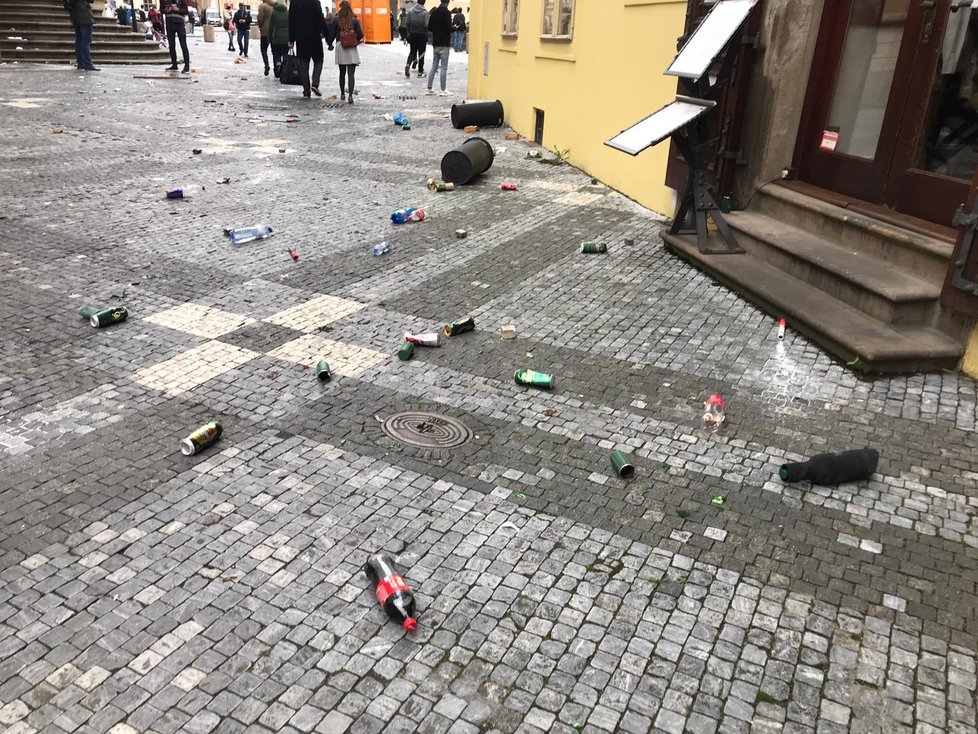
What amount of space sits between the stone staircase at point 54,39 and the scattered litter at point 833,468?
88.9 ft

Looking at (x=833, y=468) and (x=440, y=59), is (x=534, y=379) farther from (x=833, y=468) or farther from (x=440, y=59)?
(x=440, y=59)

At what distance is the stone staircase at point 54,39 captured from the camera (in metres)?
24.4

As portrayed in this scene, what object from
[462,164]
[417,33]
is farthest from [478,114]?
[417,33]

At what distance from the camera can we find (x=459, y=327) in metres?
5.52

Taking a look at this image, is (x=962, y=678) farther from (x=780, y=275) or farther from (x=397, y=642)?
(x=780, y=275)

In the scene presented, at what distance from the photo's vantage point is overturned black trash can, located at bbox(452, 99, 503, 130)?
48.8 ft

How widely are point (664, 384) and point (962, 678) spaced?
2.43 m

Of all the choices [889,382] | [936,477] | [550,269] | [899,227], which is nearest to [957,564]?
[936,477]

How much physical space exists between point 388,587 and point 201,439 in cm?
157

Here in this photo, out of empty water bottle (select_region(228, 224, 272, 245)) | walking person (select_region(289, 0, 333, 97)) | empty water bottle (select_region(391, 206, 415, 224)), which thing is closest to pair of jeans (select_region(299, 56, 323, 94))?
walking person (select_region(289, 0, 333, 97))

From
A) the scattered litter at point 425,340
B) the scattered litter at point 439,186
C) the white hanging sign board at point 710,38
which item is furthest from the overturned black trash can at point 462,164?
the scattered litter at point 425,340

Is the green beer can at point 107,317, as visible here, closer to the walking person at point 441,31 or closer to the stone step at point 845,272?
the stone step at point 845,272

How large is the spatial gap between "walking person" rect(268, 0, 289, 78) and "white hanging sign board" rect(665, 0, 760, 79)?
51.7 ft

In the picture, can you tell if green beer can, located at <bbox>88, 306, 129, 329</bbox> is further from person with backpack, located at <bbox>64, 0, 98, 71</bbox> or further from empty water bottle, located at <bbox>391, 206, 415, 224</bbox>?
person with backpack, located at <bbox>64, 0, 98, 71</bbox>
